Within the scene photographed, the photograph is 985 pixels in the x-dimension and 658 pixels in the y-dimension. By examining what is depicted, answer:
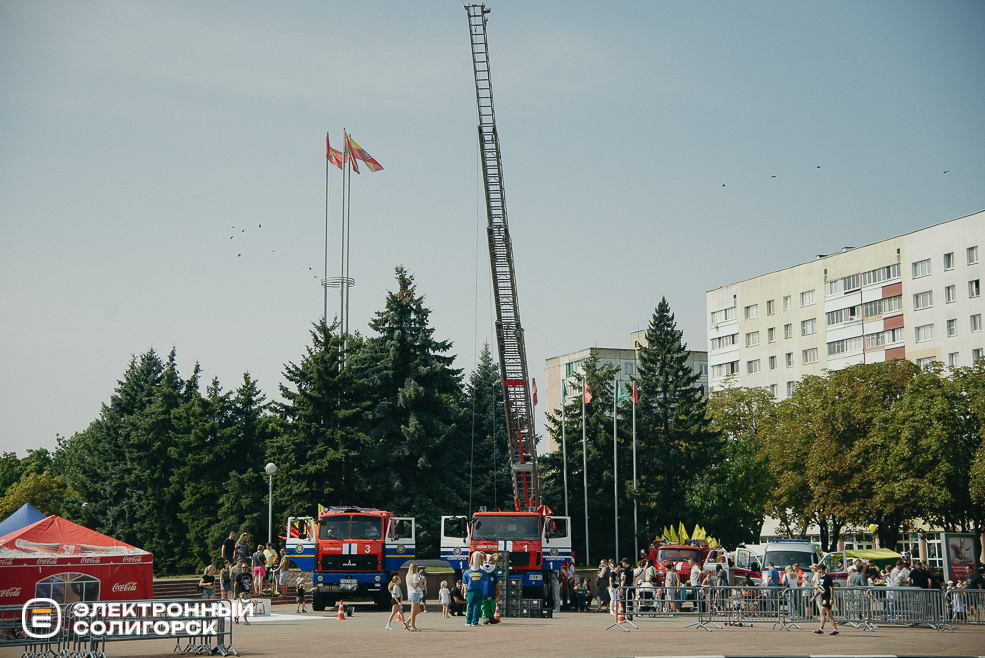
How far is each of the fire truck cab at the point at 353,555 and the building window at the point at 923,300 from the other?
53.5 metres

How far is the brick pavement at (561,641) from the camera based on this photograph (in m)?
17.2

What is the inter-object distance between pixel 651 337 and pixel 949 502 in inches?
819

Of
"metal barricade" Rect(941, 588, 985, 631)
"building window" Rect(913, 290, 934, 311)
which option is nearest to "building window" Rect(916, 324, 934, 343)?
"building window" Rect(913, 290, 934, 311)

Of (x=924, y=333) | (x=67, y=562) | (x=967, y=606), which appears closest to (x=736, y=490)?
(x=924, y=333)

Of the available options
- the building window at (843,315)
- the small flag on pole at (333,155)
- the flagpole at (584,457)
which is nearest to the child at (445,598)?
the flagpole at (584,457)

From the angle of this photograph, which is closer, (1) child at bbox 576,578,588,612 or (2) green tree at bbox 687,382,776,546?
(1) child at bbox 576,578,588,612

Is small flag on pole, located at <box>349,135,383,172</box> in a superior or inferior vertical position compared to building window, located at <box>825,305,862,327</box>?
superior

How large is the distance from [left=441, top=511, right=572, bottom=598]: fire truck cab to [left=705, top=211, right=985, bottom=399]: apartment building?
44127 millimetres

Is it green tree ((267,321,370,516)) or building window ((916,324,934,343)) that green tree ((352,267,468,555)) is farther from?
building window ((916,324,934,343))

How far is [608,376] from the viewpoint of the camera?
195 ft

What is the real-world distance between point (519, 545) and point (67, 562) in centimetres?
1231

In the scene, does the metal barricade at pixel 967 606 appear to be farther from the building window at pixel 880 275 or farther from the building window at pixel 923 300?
the building window at pixel 880 275

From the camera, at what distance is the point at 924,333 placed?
72.2 metres

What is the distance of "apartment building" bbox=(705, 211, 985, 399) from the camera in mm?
69250
